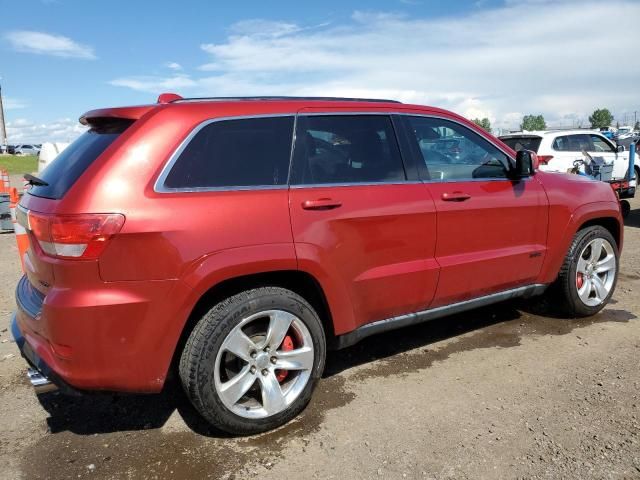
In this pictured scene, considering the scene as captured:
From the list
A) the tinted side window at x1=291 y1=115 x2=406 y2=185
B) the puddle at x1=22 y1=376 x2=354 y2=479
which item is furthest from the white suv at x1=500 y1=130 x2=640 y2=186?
the puddle at x1=22 y1=376 x2=354 y2=479

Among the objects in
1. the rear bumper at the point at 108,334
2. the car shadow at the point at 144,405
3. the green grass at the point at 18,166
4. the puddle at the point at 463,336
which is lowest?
the green grass at the point at 18,166

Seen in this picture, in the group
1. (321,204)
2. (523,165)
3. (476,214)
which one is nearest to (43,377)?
(321,204)

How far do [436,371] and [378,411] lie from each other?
2.37 feet

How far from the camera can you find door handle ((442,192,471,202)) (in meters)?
3.56

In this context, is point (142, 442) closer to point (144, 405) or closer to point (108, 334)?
point (144, 405)

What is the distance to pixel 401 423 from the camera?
3.04 meters

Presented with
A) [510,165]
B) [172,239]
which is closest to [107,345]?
[172,239]

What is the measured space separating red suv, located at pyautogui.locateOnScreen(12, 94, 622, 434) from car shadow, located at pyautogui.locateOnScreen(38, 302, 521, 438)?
1.29 ft

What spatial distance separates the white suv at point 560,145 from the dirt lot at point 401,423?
8.06 meters

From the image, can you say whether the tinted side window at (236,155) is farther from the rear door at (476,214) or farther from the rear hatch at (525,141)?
the rear hatch at (525,141)

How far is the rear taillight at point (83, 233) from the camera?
242cm

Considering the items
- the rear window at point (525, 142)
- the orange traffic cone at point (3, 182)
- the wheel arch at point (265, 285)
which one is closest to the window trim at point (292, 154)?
the wheel arch at point (265, 285)

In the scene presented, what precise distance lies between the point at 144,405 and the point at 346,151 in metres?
2.08

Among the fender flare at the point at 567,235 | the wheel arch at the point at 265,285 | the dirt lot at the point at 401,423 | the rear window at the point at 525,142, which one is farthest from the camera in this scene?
the rear window at the point at 525,142
